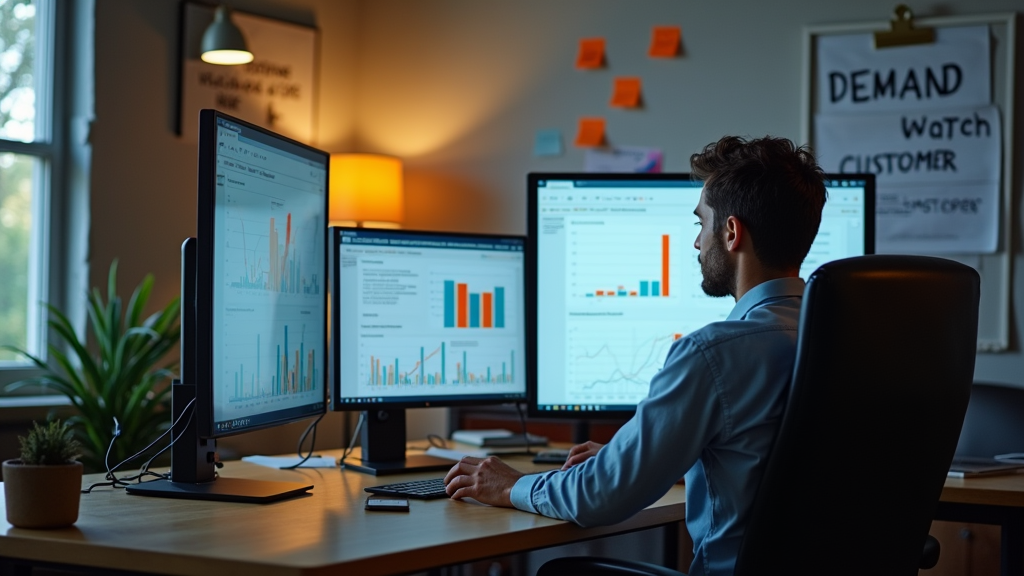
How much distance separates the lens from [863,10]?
11.7 ft

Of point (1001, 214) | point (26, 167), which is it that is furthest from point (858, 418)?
point (26, 167)

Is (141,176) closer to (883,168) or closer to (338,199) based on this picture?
(338,199)

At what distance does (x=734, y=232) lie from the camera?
5.02 feet

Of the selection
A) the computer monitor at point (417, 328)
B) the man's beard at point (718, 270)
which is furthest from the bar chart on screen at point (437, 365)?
the man's beard at point (718, 270)

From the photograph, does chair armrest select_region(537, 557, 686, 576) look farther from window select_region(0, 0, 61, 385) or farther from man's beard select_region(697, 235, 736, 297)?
window select_region(0, 0, 61, 385)

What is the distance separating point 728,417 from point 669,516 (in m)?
0.36

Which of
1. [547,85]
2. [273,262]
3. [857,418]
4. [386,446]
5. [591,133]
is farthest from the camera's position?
[547,85]

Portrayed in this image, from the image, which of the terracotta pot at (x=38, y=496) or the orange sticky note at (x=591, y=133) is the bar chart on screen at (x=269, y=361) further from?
the orange sticky note at (x=591, y=133)

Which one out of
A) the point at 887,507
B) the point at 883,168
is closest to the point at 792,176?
the point at 887,507

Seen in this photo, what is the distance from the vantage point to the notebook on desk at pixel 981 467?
6.06 ft

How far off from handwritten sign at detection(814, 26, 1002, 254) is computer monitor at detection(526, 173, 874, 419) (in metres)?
1.32

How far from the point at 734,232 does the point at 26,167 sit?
2754mm

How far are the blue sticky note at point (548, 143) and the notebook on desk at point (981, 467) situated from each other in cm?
227

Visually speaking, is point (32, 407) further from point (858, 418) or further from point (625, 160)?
point (858, 418)
